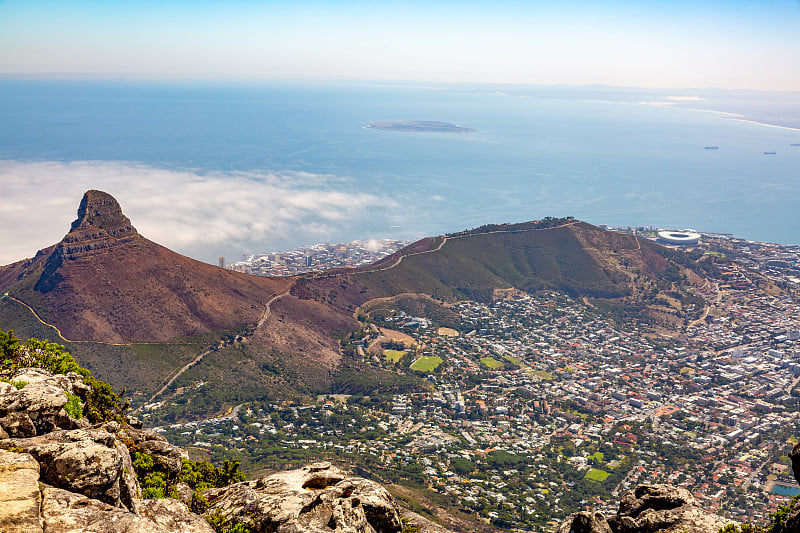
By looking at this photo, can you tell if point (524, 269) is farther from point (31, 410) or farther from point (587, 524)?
point (31, 410)

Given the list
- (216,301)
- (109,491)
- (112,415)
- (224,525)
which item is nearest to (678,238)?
(216,301)

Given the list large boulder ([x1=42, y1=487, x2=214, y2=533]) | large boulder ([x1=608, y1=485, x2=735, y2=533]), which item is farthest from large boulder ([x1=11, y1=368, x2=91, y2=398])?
large boulder ([x1=608, y1=485, x2=735, y2=533])

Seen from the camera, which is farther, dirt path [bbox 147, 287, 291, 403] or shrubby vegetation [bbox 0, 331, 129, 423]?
dirt path [bbox 147, 287, 291, 403]

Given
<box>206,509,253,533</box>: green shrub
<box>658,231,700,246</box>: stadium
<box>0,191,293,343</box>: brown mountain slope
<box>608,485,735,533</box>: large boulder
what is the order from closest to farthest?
1. <box>206,509,253,533</box>: green shrub
2. <box>608,485,735,533</box>: large boulder
3. <box>0,191,293,343</box>: brown mountain slope
4. <box>658,231,700,246</box>: stadium

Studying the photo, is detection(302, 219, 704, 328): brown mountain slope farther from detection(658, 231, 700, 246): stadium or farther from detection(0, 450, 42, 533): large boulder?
detection(0, 450, 42, 533): large boulder

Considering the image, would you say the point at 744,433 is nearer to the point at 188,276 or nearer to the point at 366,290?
the point at 366,290

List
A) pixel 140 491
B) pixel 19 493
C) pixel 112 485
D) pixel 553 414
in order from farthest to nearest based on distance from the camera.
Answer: pixel 553 414 → pixel 140 491 → pixel 112 485 → pixel 19 493
